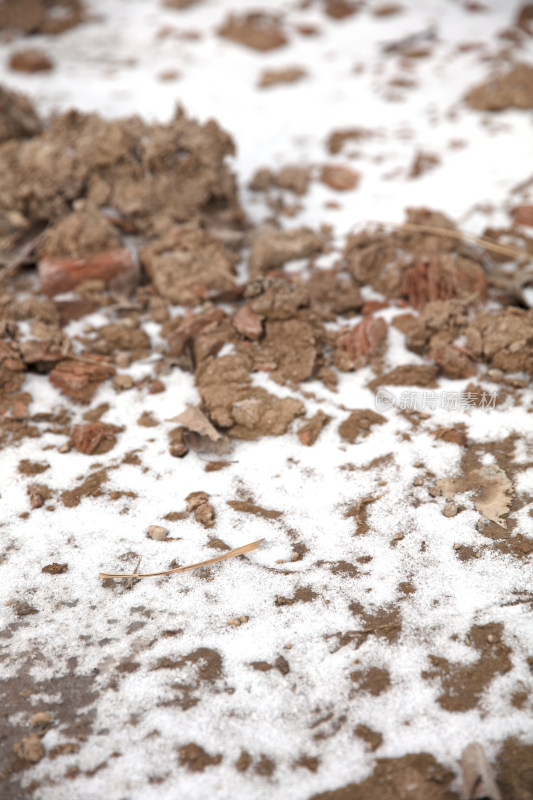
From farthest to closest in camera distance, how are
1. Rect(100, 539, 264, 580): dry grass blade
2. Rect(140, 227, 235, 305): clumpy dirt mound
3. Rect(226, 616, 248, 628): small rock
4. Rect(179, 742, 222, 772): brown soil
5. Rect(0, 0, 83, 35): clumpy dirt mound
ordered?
Rect(0, 0, 83, 35): clumpy dirt mound < Rect(140, 227, 235, 305): clumpy dirt mound < Rect(100, 539, 264, 580): dry grass blade < Rect(226, 616, 248, 628): small rock < Rect(179, 742, 222, 772): brown soil

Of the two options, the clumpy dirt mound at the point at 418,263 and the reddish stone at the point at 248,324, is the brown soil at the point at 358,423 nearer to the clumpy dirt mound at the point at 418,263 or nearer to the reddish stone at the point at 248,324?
the reddish stone at the point at 248,324

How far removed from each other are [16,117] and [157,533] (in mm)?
3152

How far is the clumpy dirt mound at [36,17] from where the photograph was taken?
216 inches

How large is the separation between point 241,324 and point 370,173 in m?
2.07

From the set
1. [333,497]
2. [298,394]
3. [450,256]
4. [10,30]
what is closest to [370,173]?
[450,256]

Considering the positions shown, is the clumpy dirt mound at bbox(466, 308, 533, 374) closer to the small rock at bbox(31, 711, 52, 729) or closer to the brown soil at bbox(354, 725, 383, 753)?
the brown soil at bbox(354, 725, 383, 753)

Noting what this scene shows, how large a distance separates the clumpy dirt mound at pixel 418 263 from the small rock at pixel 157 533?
1.85 metres

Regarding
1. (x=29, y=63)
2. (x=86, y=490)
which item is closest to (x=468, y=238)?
(x=86, y=490)

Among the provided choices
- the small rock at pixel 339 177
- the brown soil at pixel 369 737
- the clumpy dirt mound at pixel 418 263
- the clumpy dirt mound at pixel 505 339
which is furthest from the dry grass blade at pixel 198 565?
the small rock at pixel 339 177

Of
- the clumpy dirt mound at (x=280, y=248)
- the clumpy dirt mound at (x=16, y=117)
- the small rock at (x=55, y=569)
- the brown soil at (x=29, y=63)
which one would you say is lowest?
the small rock at (x=55, y=569)

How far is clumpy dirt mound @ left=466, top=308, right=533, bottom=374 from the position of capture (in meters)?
2.72

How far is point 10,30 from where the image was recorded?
5484mm

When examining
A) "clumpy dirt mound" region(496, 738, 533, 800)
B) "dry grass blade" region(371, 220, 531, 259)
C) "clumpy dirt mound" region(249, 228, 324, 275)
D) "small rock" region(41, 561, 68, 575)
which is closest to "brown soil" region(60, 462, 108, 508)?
"small rock" region(41, 561, 68, 575)

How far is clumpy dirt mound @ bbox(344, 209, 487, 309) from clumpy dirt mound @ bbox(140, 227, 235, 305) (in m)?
0.78
